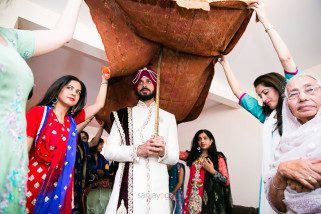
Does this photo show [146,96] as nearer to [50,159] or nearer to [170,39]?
[170,39]

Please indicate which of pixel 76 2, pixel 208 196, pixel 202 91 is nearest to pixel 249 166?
pixel 208 196

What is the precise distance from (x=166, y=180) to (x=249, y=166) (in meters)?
3.01

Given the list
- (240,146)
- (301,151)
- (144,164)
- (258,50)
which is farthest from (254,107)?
(240,146)

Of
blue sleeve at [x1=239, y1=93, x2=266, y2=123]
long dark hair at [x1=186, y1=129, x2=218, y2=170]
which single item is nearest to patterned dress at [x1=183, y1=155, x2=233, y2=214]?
long dark hair at [x1=186, y1=129, x2=218, y2=170]

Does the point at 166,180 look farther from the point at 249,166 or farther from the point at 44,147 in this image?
the point at 249,166

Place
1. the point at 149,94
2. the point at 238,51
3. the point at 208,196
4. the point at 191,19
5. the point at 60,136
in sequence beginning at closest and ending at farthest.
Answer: the point at 191,19 < the point at 60,136 < the point at 149,94 < the point at 208,196 < the point at 238,51

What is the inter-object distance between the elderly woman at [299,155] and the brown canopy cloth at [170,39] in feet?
1.99

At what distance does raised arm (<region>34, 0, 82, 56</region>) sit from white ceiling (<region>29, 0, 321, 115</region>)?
1900mm

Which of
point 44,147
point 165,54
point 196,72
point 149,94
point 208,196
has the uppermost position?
point 165,54

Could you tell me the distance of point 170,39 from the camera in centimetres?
168

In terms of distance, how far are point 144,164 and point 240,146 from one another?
10.6 ft

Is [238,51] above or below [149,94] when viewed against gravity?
above

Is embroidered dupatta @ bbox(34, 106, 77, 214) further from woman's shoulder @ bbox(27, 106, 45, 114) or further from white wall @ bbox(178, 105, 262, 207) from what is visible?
white wall @ bbox(178, 105, 262, 207)

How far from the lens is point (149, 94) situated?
1886 millimetres
